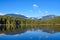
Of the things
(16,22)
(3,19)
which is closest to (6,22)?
(3,19)

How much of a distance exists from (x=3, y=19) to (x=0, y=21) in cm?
350

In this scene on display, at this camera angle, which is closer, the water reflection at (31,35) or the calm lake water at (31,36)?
the calm lake water at (31,36)

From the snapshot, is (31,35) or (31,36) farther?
(31,35)

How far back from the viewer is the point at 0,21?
12550 cm

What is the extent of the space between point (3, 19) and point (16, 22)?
16.7 meters

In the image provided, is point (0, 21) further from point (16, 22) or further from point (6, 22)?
point (16, 22)

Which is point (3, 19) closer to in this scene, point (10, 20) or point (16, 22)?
point (10, 20)

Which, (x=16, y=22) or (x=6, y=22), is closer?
(x=6, y=22)

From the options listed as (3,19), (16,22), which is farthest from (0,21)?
(16,22)

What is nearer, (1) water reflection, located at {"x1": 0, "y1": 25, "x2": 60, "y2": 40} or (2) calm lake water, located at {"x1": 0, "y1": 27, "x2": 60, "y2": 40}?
(2) calm lake water, located at {"x1": 0, "y1": 27, "x2": 60, "y2": 40}

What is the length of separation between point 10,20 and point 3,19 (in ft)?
21.6

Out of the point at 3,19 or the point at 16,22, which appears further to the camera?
→ the point at 16,22

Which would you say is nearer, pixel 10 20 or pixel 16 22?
pixel 10 20

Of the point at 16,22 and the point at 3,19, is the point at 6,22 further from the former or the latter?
the point at 16,22
